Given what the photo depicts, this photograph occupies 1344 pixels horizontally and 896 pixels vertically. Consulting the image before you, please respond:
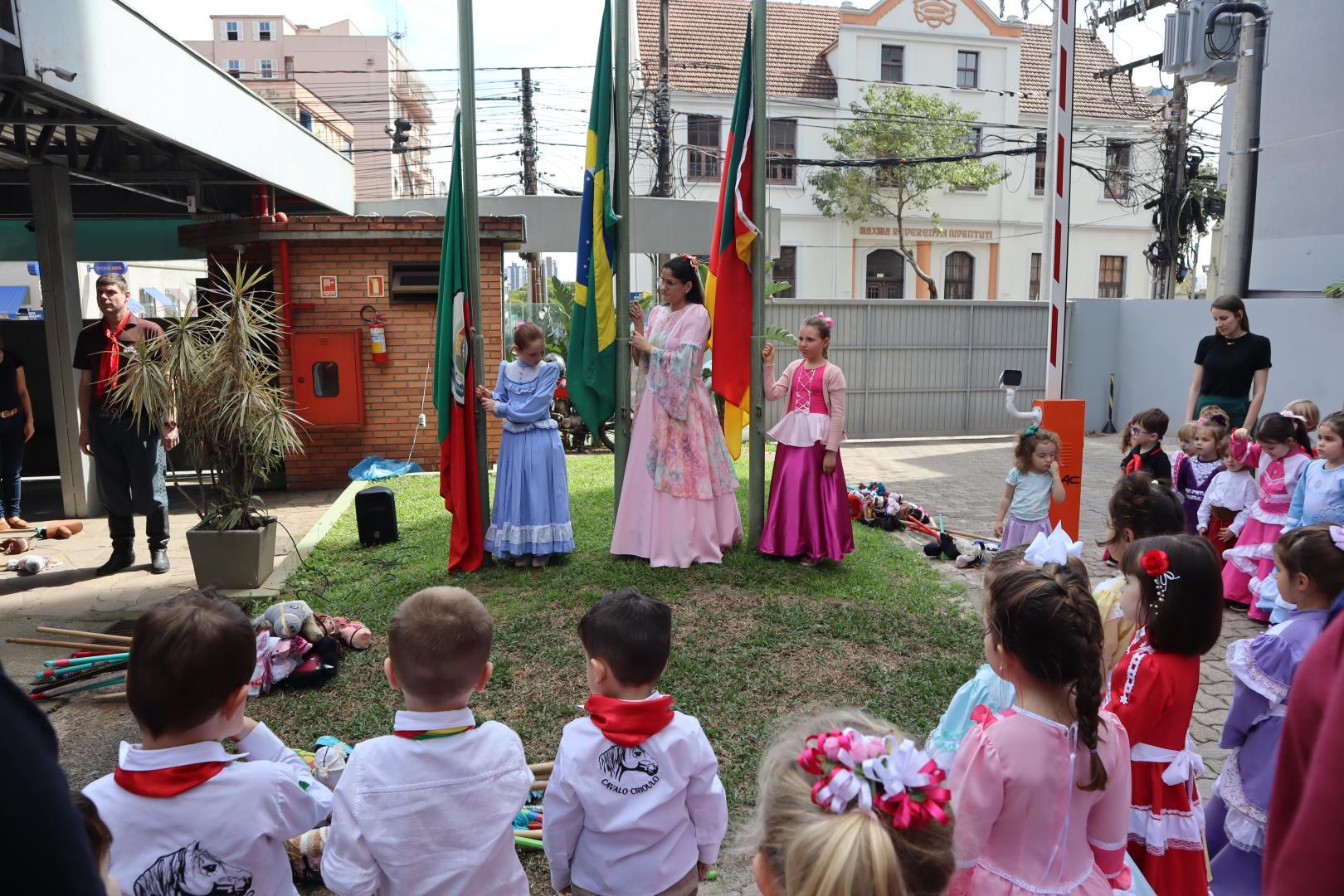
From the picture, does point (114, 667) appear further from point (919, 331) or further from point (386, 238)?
point (919, 331)

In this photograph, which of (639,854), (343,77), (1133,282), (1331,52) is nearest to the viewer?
(639,854)

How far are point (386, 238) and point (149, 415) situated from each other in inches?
191

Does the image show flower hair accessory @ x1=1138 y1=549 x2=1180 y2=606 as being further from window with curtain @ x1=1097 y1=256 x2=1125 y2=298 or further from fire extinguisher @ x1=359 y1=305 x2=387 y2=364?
window with curtain @ x1=1097 y1=256 x2=1125 y2=298

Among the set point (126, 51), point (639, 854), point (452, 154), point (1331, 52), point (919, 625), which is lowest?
point (919, 625)

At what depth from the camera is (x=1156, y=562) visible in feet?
8.38

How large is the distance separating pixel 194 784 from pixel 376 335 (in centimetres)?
918

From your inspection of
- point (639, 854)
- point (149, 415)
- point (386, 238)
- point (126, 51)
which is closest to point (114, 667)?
point (149, 415)

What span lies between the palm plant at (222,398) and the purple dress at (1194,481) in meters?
5.96

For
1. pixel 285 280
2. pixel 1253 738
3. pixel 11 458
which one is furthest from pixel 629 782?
pixel 285 280

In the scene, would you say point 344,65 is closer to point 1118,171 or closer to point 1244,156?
point 1118,171

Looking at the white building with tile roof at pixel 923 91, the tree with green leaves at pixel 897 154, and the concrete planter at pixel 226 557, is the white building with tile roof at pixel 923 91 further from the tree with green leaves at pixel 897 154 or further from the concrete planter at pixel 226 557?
the concrete planter at pixel 226 557

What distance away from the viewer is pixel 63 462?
866 cm

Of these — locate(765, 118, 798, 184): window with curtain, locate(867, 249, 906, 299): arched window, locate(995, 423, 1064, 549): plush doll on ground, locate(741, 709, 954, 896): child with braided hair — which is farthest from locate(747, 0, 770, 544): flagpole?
locate(867, 249, 906, 299): arched window

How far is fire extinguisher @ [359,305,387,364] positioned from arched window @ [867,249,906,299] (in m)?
23.6
